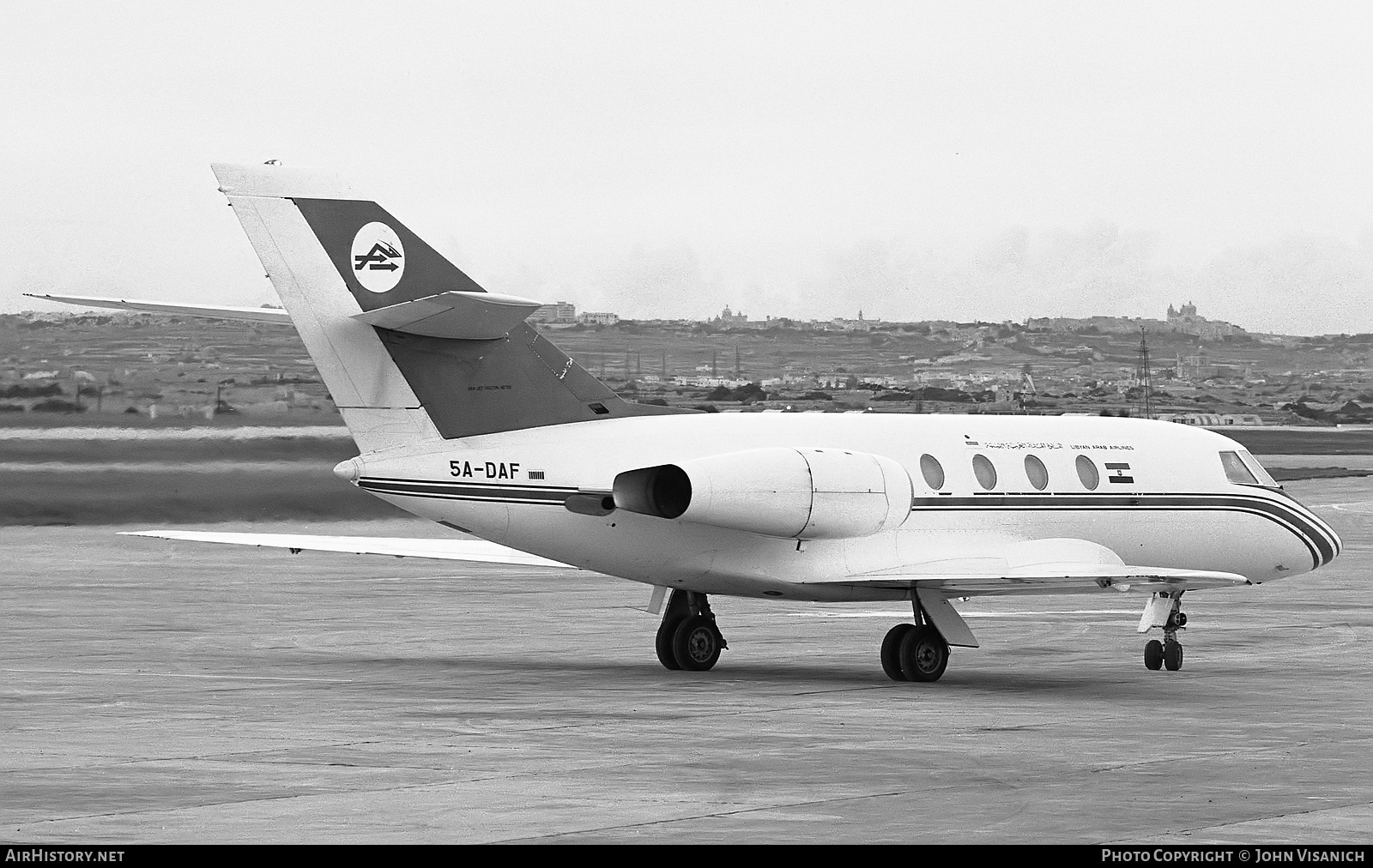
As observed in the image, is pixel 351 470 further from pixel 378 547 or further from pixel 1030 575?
pixel 1030 575

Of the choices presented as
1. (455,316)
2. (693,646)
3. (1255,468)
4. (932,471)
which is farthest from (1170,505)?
(455,316)

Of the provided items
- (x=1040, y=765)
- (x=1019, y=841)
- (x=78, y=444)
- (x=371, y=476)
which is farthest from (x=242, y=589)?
(x=1019, y=841)

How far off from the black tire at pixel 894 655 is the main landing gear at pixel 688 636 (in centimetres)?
200

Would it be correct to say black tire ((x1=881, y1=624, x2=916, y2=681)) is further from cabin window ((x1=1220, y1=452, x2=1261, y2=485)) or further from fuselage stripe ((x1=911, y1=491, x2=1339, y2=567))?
cabin window ((x1=1220, y1=452, x2=1261, y2=485))

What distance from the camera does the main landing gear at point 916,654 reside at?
69.1ft

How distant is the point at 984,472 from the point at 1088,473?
65.6 inches

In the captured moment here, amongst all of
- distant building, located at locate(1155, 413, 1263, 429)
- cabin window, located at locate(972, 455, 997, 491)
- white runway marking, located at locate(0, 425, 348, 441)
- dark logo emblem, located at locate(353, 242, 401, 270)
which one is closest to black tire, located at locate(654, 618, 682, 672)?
cabin window, located at locate(972, 455, 997, 491)

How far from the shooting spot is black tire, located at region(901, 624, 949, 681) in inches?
828

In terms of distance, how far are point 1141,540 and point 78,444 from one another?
25.6 metres

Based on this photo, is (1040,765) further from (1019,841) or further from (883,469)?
(883,469)

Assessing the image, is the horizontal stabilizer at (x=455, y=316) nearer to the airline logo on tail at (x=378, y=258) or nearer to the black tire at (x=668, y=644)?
the airline logo on tail at (x=378, y=258)

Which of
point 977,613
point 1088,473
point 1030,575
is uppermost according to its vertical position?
point 1088,473

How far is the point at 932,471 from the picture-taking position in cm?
2231

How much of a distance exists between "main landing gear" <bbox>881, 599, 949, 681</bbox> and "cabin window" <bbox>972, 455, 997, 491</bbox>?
199 centimetres
